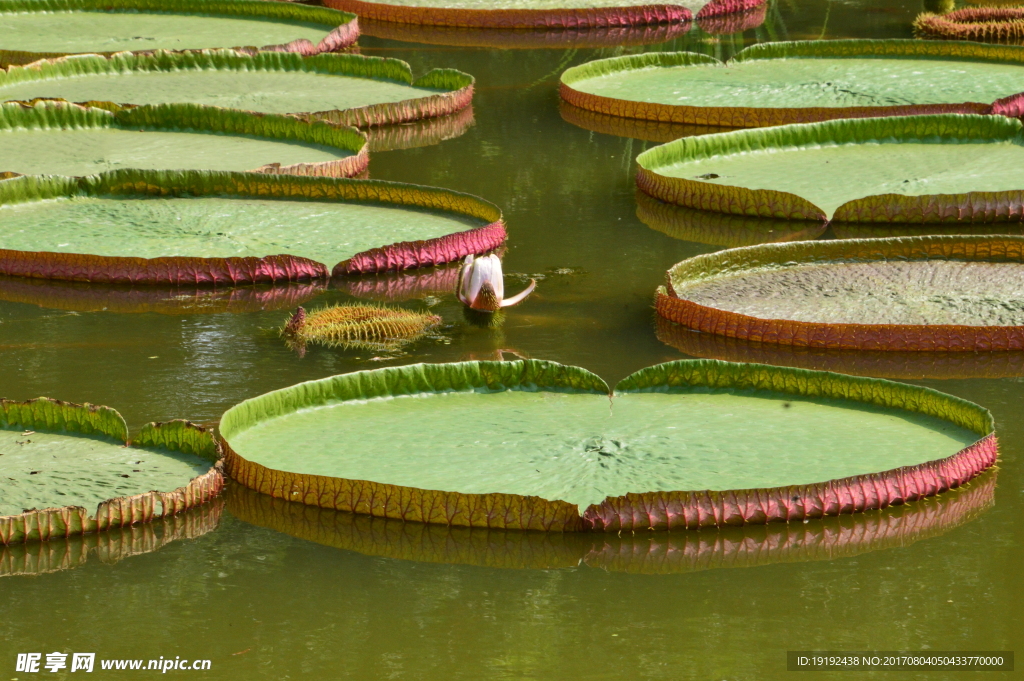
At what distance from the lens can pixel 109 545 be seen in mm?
4336

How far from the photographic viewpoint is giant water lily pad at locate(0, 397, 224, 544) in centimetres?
432

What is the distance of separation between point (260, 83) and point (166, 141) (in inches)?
76.7

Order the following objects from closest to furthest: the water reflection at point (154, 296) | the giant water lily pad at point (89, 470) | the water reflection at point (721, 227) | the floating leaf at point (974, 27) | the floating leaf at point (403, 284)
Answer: the giant water lily pad at point (89, 470)
the water reflection at point (154, 296)
the floating leaf at point (403, 284)
the water reflection at point (721, 227)
the floating leaf at point (974, 27)

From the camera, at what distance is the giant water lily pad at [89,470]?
4.32 m

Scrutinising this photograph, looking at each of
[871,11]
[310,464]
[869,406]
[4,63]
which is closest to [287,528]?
[310,464]

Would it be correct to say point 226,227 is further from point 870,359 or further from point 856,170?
point 856,170

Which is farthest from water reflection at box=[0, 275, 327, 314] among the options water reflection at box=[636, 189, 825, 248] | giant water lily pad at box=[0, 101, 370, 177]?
water reflection at box=[636, 189, 825, 248]

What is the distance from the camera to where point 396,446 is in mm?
4738

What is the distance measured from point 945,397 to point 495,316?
209 cm

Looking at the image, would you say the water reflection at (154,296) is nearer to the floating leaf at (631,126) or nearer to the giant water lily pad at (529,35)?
the floating leaf at (631,126)

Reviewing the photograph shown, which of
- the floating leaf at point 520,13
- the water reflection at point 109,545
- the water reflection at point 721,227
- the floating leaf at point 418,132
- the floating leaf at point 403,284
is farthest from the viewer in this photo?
the floating leaf at point 520,13

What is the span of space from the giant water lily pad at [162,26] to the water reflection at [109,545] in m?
7.60

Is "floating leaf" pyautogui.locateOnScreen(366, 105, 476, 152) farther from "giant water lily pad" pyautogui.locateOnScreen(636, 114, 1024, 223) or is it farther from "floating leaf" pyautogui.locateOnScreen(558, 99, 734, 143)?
"giant water lily pad" pyautogui.locateOnScreen(636, 114, 1024, 223)

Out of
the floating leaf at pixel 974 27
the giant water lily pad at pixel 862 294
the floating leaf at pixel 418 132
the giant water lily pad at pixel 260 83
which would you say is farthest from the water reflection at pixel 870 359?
the floating leaf at pixel 974 27
